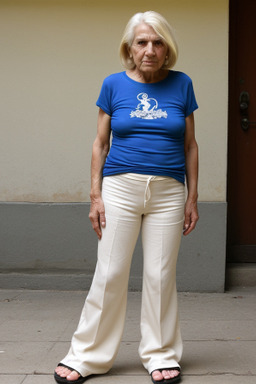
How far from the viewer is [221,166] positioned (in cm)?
616

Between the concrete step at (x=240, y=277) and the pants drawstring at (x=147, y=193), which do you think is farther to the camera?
the concrete step at (x=240, y=277)

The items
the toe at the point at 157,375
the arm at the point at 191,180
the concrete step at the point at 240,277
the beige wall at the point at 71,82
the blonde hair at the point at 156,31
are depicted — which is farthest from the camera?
the concrete step at the point at 240,277

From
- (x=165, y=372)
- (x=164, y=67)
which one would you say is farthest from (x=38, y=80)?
(x=165, y=372)

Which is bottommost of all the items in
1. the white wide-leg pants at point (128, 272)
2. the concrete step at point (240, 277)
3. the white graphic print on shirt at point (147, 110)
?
the concrete step at point (240, 277)

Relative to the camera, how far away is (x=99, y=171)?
3.82 m

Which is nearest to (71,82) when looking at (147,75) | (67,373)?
(147,75)

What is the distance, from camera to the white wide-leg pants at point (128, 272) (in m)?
3.70

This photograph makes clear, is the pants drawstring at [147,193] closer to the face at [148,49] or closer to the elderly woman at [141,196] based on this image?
the elderly woman at [141,196]

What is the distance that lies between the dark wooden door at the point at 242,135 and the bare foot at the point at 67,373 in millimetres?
3206

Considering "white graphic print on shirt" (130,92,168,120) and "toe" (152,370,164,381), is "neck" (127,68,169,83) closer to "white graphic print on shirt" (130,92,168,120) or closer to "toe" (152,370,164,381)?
"white graphic print on shirt" (130,92,168,120)

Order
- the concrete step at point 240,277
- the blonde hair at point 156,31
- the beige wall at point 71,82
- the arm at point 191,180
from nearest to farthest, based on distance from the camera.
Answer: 1. the blonde hair at point 156,31
2. the arm at point 191,180
3. the beige wall at point 71,82
4. the concrete step at point 240,277

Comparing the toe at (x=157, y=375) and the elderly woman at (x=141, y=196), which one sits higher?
the elderly woman at (x=141, y=196)

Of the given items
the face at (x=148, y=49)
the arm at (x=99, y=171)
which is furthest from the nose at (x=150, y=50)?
the arm at (x=99, y=171)

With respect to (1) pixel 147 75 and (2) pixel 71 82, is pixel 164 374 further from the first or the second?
(2) pixel 71 82
